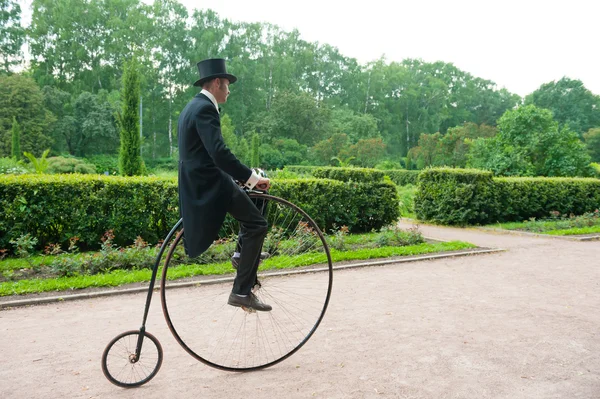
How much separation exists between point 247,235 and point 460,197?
35.7ft

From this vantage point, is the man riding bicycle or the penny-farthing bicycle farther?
the penny-farthing bicycle

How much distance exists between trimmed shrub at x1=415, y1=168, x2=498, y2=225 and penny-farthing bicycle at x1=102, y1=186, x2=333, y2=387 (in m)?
6.85

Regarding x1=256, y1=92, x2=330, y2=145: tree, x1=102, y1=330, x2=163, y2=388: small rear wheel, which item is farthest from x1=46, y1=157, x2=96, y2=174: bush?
x1=102, y1=330, x2=163, y2=388: small rear wheel

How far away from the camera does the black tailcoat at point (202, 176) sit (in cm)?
332

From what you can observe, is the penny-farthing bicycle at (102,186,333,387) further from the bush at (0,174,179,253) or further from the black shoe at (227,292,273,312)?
the bush at (0,174,179,253)

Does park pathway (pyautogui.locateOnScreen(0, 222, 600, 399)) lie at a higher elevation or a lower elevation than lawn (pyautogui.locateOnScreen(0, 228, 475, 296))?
lower

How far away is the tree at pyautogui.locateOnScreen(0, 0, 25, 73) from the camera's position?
1781 inches

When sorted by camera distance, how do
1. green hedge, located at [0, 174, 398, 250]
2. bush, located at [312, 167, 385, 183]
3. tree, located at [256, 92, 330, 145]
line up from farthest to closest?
tree, located at [256, 92, 330, 145] < bush, located at [312, 167, 385, 183] < green hedge, located at [0, 174, 398, 250]

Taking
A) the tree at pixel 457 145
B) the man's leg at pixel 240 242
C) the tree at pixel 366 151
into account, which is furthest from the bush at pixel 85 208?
the tree at pixel 366 151

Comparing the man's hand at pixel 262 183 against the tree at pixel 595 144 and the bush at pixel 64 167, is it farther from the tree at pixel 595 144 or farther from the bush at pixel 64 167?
the tree at pixel 595 144

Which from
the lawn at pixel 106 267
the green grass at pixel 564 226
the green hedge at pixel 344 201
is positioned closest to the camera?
the lawn at pixel 106 267

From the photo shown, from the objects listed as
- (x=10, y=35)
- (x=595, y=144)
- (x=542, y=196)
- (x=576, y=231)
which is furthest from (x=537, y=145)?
(x=10, y=35)

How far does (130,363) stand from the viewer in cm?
355

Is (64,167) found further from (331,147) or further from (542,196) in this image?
(542,196)
